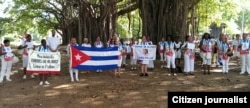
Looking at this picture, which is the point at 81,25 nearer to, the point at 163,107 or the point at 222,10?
the point at 163,107

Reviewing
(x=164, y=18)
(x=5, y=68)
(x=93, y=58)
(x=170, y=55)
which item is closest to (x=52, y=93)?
(x=93, y=58)

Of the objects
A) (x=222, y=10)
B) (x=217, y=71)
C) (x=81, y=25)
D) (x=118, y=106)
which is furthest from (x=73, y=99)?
(x=222, y=10)

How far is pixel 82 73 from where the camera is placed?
573 inches

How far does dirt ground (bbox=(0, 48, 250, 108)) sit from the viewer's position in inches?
367

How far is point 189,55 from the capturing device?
1381cm

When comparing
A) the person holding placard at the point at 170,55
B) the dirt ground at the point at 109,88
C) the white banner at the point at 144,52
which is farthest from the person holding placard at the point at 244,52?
the white banner at the point at 144,52

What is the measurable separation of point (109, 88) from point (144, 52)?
9.68 feet

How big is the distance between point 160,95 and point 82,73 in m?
5.20

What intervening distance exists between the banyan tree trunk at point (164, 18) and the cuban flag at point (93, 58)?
558cm

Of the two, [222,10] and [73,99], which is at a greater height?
[222,10]

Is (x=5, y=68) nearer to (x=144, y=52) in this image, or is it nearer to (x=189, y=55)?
(x=144, y=52)

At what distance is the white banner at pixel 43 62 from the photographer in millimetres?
11742

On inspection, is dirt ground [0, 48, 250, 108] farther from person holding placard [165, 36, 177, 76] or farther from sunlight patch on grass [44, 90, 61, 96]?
person holding placard [165, 36, 177, 76]

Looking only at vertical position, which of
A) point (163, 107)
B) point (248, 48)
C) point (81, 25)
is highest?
point (81, 25)
